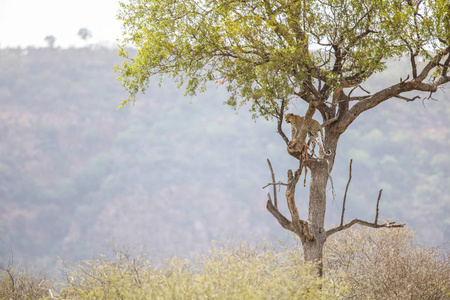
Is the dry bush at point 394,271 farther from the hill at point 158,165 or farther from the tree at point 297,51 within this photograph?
the hill at point 158,165

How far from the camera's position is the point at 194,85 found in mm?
8758

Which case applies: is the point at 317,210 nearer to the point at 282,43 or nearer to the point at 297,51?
the point at 297,51

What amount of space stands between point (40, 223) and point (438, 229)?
5655cm

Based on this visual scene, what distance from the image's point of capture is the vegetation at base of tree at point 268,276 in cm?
589

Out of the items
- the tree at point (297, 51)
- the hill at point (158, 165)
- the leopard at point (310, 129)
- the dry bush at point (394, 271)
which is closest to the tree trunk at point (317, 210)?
the tree at point (297, 51)

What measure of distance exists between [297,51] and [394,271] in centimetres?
492

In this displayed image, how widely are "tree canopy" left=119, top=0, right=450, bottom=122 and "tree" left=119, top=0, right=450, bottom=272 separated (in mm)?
16

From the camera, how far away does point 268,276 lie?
709 centimetres

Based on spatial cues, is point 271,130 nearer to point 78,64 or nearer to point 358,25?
point 78,64

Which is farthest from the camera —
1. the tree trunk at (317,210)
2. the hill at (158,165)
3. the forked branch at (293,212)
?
the hill at (158,165)

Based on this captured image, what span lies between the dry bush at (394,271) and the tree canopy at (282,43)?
3.20 m

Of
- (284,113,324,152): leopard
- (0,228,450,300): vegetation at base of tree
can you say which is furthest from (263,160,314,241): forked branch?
(284,113,324,152): leopard

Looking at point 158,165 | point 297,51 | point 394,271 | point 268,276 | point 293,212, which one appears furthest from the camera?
point 158,165

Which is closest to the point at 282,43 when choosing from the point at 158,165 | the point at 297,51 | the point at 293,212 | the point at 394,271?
the point at 297,51
